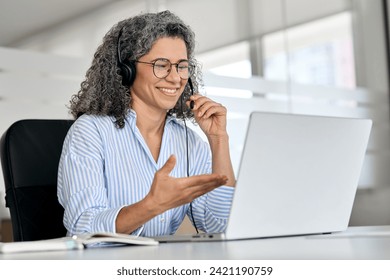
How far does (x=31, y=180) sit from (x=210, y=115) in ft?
1.58

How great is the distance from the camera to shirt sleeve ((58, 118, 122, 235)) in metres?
1.59

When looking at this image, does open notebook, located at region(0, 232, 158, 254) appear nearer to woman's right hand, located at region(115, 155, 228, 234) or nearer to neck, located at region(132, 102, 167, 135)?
woman's right hand, located at region(115, 155, 228, 234)

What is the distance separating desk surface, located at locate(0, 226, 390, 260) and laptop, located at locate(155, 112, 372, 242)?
0.05 metres

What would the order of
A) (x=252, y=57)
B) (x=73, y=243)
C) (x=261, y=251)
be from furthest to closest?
1. (x=252, y=57)
2. (x=73, y=243)
3. (x=261, y=251)

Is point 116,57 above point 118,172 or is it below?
above

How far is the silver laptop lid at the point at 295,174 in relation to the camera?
1.25 m

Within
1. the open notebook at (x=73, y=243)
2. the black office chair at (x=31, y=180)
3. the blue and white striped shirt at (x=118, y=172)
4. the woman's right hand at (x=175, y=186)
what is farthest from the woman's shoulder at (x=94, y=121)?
the open notebook at (x=73, y=243)

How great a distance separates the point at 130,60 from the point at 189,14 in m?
2.75

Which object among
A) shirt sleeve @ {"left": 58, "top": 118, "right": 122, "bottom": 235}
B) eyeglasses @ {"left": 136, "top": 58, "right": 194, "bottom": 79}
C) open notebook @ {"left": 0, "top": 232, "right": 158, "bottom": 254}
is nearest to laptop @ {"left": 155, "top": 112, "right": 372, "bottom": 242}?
open notebook @ {"left": 0, "top": 232, "right": 158, "bottom": 254}

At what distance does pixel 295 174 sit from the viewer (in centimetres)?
133

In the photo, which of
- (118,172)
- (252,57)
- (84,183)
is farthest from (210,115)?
(252,57)

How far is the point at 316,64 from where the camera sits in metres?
5.31

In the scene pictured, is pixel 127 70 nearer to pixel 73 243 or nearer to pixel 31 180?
pixel 31 180
